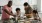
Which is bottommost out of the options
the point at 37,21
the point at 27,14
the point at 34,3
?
the point at 37,21

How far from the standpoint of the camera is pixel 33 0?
345 cm

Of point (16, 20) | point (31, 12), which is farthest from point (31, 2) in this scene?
point (16, 20)

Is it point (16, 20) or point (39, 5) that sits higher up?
point (39, 5)

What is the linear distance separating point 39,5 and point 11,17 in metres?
1.55

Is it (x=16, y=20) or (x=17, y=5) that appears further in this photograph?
(x=17, y=5)

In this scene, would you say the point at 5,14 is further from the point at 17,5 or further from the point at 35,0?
the point at 35,0

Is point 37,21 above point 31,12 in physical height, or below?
below

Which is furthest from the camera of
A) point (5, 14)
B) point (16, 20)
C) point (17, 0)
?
point (17, 0)

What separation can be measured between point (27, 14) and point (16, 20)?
0.84 feet

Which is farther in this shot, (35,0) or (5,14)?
(35,0)

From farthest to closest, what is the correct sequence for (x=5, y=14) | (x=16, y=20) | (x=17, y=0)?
1. (x=17, y=0)
2. (x=5, y=14)
3. (x=16, y=20)

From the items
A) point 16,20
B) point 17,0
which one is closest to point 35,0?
point 17,0

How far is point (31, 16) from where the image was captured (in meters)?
2.13

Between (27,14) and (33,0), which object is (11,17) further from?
(33,0)
